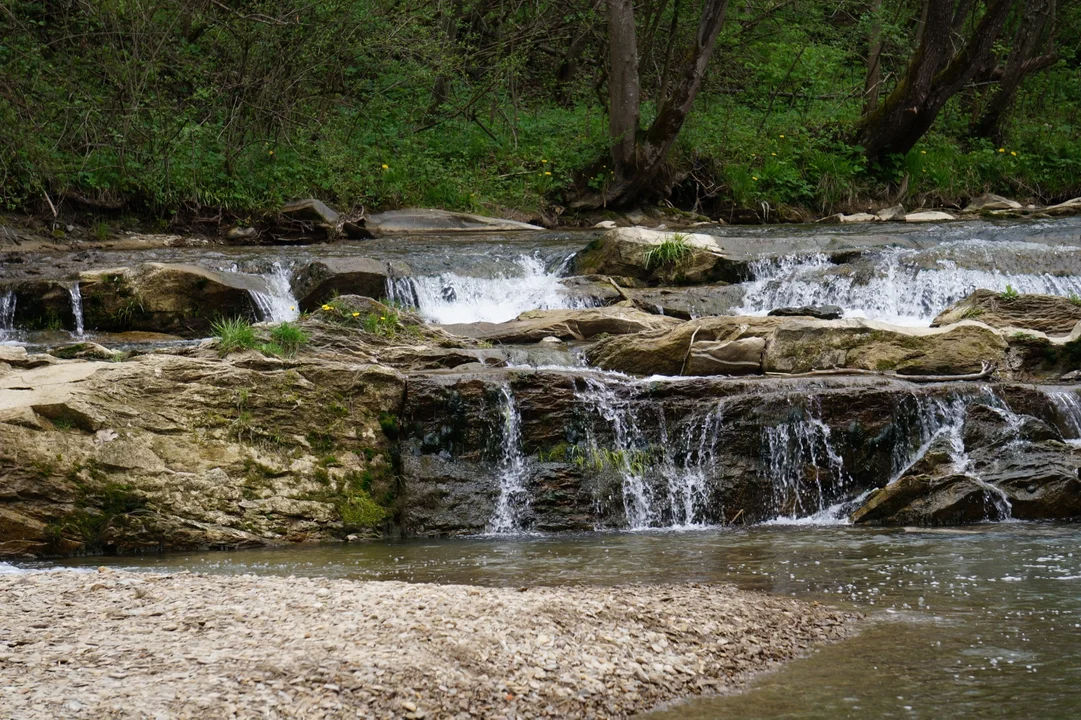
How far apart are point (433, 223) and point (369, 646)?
47.1 feet

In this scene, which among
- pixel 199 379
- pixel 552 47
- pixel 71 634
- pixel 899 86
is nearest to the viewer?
pixel 71 634

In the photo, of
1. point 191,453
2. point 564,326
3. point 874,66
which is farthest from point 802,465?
point 874,66

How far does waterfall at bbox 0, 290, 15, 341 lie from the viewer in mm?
11992

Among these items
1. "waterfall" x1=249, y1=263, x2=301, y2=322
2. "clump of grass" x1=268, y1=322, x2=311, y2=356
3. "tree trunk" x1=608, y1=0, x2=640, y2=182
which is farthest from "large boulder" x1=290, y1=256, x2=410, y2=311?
"tree trunk" x1=608, y1=0, x2=640, y2=182

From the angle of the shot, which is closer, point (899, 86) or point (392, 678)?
point (392, 678)

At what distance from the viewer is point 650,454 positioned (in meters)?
8.52

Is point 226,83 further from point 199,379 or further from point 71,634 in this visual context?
point 71,634

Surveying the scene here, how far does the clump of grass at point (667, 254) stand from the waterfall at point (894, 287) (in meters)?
0.91

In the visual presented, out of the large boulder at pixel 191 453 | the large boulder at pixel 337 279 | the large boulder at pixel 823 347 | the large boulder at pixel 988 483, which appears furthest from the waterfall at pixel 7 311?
the large boulder at pixel 988 483

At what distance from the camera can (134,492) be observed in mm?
7598

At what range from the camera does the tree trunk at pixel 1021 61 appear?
21.4 metres

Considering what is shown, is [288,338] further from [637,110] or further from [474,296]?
[637,110]

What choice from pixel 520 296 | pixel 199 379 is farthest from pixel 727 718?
pixel 520 296

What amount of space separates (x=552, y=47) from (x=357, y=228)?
7999 millimetres
